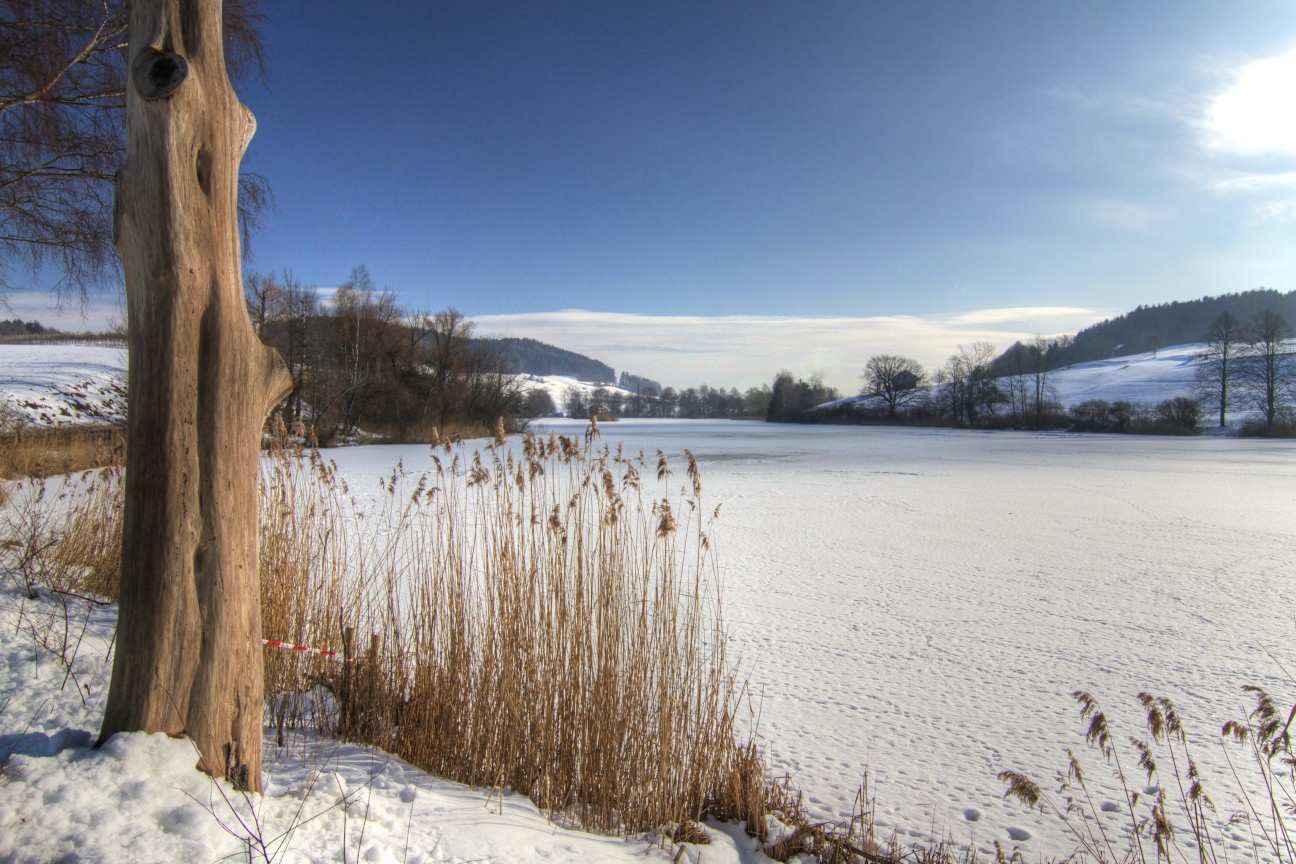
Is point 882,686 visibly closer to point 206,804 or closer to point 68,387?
point 206,804

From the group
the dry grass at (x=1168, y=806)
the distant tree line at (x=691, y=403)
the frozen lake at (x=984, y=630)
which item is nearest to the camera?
the dry grass at (x=1168, y=806)

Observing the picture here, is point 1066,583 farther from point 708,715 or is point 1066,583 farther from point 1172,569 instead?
point 708,715

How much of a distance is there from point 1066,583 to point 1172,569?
1.44 metres

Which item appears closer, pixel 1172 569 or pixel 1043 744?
pixel 1043 744

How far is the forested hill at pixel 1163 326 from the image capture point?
93.1 m

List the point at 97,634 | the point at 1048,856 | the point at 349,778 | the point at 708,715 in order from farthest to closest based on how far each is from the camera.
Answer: the point at 97,634
the point at 708,715
the point at 1048,856
the point at 349,778

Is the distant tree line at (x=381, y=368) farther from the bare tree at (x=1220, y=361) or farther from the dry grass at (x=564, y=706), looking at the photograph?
the bare tree at (x=1220, y=361)

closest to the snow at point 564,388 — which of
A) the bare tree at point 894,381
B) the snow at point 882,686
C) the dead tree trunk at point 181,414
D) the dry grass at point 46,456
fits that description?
the bare tree at point 894,381

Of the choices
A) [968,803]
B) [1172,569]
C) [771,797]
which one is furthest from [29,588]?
[1172,569]

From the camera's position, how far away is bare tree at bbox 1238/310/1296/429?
3647cm

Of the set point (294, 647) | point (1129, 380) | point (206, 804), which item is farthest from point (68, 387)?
point (1129, 380)

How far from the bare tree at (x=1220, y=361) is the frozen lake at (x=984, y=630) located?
3672 cm

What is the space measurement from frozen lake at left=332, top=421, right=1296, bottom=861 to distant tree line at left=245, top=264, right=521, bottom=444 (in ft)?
56.3

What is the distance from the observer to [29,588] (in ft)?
11.2
